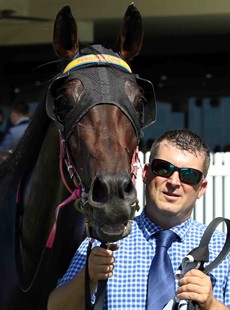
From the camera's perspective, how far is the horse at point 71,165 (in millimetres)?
2695

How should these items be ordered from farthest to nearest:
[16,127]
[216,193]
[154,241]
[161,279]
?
[16,127] → [216,193] → [154,241] → [161,279]

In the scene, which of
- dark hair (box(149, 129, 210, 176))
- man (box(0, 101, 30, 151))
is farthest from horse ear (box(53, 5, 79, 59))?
man (box(0, 101, 30, 151))

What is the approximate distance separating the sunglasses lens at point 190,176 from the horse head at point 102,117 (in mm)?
203

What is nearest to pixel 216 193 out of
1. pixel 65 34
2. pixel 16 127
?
pixel 16 127

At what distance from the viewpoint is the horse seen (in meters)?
2.70

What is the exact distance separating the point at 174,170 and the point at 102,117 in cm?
35

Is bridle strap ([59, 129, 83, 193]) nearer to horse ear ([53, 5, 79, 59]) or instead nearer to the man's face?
the man's face

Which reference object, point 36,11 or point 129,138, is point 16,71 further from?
point 129,138

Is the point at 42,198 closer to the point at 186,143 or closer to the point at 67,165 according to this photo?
the point at 67,165

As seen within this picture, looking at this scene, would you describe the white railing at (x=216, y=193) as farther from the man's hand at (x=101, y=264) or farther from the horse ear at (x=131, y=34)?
the man's hand at (x=101, y=264)

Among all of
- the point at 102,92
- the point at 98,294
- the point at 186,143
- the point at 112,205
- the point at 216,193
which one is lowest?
the point at 216,193

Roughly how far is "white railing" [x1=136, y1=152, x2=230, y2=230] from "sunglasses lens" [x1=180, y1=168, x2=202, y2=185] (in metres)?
4.38

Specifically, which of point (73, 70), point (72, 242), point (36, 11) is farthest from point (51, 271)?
point (36, 11)

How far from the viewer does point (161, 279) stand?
2.69m
